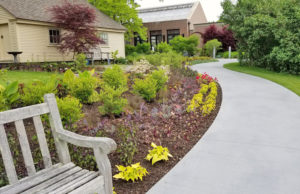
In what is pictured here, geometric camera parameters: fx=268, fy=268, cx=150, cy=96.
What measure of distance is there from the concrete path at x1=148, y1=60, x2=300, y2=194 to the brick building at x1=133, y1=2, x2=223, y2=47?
30047 mm

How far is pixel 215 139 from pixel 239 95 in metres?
3.90

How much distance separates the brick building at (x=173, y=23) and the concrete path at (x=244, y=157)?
30047mm

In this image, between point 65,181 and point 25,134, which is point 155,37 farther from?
point 65,181

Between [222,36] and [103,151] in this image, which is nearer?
[103,151]

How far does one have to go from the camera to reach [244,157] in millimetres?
3734

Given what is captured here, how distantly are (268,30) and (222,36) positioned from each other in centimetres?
1930

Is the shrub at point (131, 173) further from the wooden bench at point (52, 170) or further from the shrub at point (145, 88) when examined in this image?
the shrub at point (145, 88)

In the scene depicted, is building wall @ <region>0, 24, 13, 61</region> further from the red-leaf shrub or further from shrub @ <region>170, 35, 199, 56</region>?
the red-leaf shrub

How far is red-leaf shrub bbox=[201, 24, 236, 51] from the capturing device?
3216 centimetres

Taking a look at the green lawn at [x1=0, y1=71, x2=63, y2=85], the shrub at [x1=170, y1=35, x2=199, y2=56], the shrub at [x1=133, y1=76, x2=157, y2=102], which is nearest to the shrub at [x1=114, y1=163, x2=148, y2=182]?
the shrub at [x1=133, y1=76, x2=157, y2=102]

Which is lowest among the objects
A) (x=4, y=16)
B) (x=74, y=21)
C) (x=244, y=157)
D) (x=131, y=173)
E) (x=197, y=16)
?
(x=244, y=157)

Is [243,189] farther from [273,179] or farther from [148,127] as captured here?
[148,127]

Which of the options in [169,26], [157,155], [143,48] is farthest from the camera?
[169,26]

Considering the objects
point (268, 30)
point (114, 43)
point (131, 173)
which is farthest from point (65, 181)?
point (114, 43)
